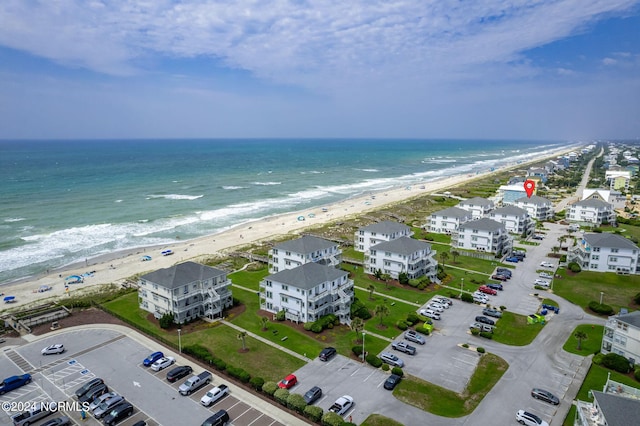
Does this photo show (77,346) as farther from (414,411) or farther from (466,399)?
(466,399)

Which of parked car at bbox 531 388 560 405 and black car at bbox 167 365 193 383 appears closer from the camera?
parked car at bbox 531 388 560 405

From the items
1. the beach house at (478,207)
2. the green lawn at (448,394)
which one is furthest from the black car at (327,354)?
the beach house at (478,207)

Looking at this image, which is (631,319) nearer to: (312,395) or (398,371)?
(398,371)

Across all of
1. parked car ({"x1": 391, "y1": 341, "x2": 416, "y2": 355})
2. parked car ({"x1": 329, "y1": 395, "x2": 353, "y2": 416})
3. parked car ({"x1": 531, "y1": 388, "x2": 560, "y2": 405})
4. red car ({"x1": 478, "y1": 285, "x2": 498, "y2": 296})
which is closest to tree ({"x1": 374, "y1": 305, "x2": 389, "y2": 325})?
parked car ({"x1": 391, "y1": 341, "x2": 416, "y2": 355})

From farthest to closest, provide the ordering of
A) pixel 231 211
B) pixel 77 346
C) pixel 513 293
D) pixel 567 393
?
pixel 231 211 → pixel 513 293 → pixel 77 346 → pixel 567 393

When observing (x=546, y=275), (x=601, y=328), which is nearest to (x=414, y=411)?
(x=601, y=328)

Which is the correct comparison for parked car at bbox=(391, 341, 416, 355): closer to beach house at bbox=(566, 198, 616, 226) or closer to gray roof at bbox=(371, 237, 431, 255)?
gray roof at bbox=(371, 237, 431, 255)
